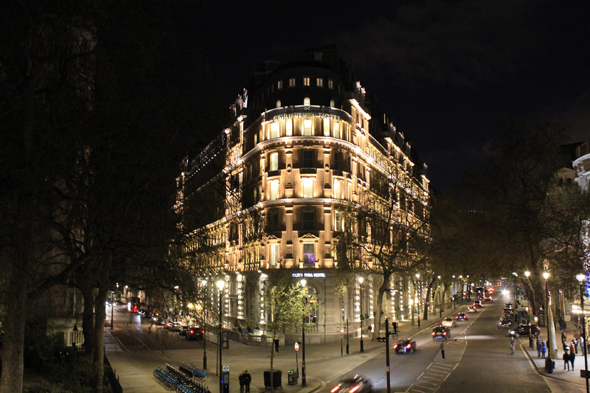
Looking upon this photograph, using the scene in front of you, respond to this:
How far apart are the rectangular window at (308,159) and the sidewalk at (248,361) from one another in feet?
62.3

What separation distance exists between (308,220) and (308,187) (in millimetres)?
3648

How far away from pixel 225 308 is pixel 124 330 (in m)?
13.6

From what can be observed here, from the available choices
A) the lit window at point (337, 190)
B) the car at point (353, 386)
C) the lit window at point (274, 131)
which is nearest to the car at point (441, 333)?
the lit window at point (337, 190)

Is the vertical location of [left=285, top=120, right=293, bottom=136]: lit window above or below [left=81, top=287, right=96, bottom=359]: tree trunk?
above

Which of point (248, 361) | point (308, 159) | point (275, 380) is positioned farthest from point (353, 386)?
point (308, 159)

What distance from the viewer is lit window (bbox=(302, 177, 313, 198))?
184ft

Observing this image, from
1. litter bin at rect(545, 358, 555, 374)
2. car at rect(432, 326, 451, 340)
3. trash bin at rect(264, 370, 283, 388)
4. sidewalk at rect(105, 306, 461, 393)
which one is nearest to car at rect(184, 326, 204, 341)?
sidewalk at rect(105, 306, 461, 393)

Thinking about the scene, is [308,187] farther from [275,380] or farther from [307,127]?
[275,380]

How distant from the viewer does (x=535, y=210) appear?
41.2 metres

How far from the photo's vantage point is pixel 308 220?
5562 cm

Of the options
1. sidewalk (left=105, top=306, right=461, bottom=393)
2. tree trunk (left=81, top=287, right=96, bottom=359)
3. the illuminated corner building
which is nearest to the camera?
tree trunk (left=81, top=287, right=96, bottom=359)

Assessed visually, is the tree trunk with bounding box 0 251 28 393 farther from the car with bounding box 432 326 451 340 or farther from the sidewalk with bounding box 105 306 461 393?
the car with bounding box 432 326 451 340

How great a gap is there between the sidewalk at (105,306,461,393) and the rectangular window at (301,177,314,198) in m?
15.9

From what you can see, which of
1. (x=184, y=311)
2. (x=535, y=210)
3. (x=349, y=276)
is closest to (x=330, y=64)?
(x=349, y=276)
